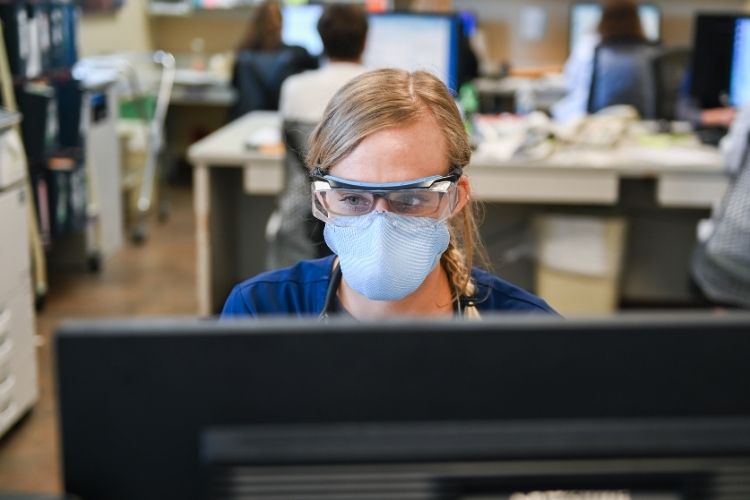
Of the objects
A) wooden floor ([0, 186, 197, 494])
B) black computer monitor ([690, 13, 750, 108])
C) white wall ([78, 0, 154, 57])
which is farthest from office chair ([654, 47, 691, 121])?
white wall ([78, 0, 154, 57])

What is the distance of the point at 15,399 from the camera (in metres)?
3.00

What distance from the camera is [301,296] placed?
134 centimetres

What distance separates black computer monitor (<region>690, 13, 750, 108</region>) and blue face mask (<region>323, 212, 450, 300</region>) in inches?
119

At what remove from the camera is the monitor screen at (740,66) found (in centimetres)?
384

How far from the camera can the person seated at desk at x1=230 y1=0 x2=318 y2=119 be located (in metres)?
5.19

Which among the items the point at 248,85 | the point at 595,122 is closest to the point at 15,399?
the point at 595,122

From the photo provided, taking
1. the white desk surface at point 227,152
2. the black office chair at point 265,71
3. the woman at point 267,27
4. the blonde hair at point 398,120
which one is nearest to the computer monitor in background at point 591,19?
the black office chair at point 265,71

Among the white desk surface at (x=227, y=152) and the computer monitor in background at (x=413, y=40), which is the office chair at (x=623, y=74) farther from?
the white desk surface at (x=227, y=152)

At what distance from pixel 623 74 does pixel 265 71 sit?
1.80m

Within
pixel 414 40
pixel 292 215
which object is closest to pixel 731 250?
pixel 292 215

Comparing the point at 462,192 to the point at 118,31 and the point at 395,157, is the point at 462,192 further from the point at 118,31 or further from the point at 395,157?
the point at 118,31

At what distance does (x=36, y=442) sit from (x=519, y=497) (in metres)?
2.71

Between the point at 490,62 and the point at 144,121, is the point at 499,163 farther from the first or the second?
the point at 490,62

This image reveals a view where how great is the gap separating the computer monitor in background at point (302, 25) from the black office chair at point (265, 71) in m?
0.60
